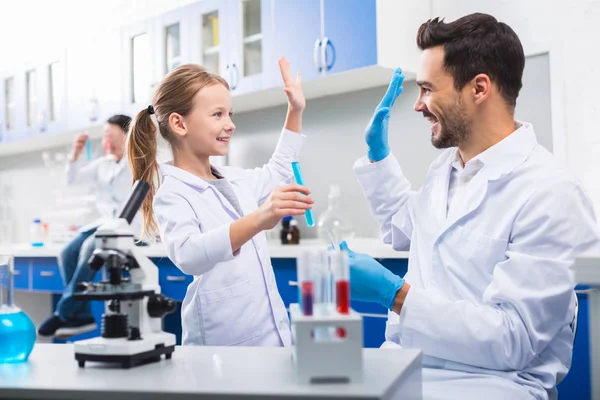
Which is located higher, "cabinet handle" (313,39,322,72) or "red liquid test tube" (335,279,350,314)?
"cabinet handle" (313,39,322,72)

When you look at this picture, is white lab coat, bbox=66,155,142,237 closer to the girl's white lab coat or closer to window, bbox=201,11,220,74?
window, bbox=201,11,220,74

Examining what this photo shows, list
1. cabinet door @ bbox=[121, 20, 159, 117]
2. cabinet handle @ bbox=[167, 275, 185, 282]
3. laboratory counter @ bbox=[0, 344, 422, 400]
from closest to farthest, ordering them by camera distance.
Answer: laboratory counter @ bbox=[0, 344, 422, 400] → cabinet handle @ bbox=[167, 275, 185, 282] → cabinet door @ bbox=[121, 20, 159, 117]

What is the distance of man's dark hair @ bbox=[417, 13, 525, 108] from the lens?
1.50 m

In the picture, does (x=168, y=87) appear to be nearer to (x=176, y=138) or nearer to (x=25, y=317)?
(x=176, y=138)

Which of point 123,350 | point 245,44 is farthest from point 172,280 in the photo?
point 123,350

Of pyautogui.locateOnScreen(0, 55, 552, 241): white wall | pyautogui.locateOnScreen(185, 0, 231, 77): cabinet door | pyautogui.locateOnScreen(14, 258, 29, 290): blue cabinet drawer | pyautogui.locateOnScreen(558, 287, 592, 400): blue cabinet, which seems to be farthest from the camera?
pyautogui.locateOnScreen(14, 258, 29, 290): blue cabinet drawer

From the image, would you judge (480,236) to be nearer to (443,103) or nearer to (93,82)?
(443,103)

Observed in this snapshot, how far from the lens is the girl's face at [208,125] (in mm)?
1716

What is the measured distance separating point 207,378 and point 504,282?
619 millimetres

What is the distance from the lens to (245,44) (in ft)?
10.3

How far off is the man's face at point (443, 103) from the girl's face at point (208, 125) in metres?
Answer: 0.52

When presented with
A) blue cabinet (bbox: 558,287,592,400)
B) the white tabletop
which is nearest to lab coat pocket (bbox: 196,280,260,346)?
the white tabletop

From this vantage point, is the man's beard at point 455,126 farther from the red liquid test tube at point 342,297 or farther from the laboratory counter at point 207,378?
the red liquid test tube at point 342,297

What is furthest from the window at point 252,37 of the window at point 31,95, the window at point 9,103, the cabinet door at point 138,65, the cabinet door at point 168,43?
the window at point 9,103
